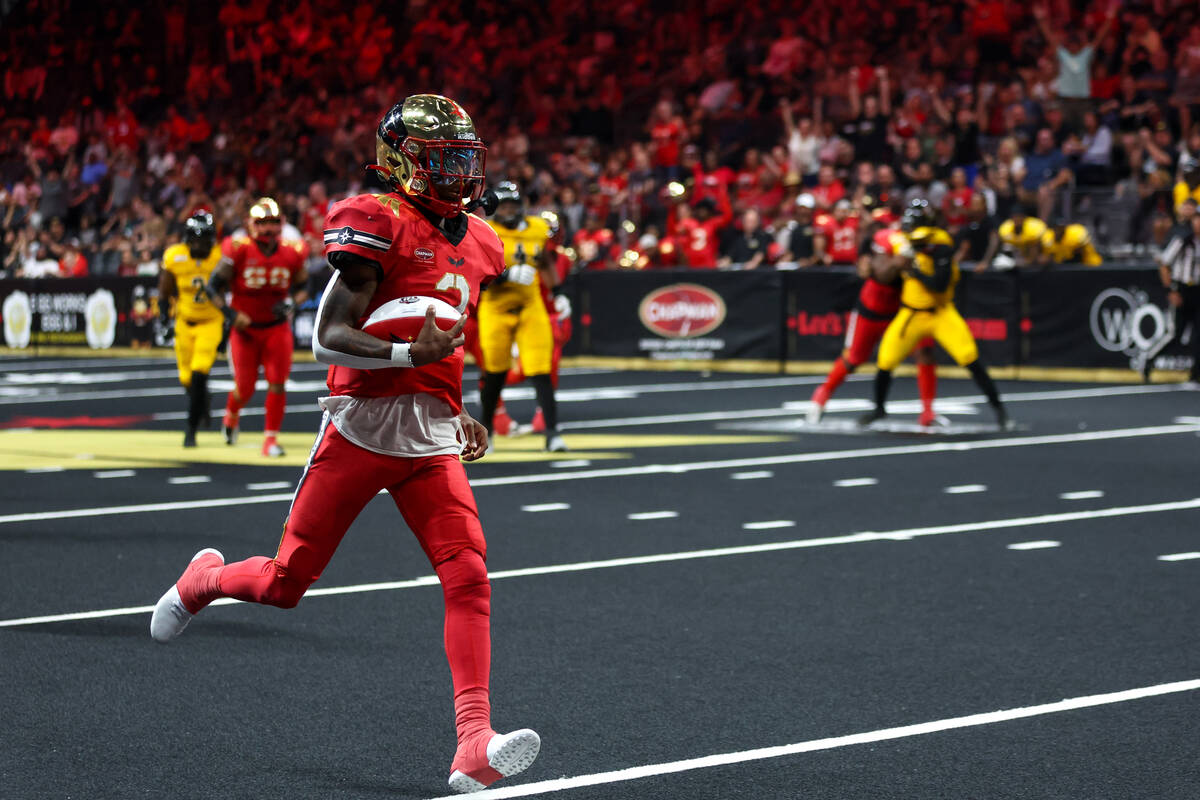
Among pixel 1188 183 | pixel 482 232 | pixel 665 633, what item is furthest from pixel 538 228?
pixel 1188 183

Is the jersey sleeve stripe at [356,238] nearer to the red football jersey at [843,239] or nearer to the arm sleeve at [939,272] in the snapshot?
the arm sleeve at [939,272]

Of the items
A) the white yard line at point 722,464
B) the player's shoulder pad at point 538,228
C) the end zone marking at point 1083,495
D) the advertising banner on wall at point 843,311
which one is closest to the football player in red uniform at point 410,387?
the white yard line at point 722,464

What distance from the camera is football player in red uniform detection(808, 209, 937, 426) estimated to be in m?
15.2

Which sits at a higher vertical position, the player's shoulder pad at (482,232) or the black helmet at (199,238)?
the black helmet at (199,238)

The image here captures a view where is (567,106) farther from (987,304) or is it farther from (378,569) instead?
(378,569)

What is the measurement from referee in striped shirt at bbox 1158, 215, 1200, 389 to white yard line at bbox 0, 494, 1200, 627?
8890mm

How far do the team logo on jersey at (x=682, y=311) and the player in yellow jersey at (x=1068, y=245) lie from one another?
4.42 meters

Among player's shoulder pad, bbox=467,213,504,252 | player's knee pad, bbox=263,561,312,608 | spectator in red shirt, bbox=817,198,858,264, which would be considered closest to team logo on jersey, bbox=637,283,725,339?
spectator in red shirt, bbox=817,198,858,264

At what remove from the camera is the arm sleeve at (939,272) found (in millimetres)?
15094

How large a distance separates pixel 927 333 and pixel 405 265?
10.6 meters

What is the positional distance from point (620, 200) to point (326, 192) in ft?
21.4

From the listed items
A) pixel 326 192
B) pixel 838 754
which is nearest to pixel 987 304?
pixel 326 192

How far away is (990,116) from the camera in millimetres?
24656

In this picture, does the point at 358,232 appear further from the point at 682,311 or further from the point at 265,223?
the point at 682,311
